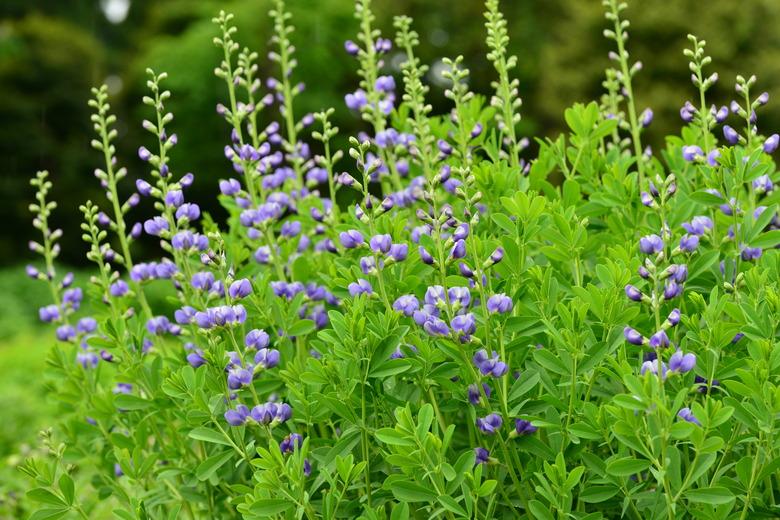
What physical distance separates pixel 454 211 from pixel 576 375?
853 millimetres

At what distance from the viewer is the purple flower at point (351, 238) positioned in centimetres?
224

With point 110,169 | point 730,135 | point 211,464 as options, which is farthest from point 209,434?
point 730,135

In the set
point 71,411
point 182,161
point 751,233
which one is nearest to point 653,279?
point 751,233

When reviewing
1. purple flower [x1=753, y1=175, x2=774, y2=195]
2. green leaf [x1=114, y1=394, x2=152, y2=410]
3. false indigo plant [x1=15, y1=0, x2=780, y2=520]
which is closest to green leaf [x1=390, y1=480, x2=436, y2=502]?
false indigo plant [x1=15, y1=0, x2=780, y2=520]

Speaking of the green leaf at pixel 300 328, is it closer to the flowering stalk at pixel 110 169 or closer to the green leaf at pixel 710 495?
the flowering stalk at pixel 110 169

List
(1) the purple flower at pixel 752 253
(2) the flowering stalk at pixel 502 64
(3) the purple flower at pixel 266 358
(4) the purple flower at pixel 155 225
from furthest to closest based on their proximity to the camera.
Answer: (2) the flowering stalk at pixel 502 64, (4) the purple flower at pixel 155 225, (1) the purple flower at pixel 752 253, (3) the purple flower at pixel 266 358

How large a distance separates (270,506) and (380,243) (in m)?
0.63

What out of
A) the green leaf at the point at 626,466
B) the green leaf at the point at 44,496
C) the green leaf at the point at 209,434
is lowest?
the green leaf at the point at 44,496

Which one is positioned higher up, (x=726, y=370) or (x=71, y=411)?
(x=726, y=370)

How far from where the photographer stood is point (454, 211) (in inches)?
109

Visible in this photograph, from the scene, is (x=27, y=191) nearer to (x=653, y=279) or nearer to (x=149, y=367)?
(x=149, y=367)

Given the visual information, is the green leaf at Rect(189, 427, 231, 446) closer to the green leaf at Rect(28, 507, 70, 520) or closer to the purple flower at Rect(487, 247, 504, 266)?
the green leaf at Rect(28, 507, 70, 520)

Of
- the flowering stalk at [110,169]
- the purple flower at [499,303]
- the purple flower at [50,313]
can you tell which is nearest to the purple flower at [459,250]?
the purple flower at [499,303]

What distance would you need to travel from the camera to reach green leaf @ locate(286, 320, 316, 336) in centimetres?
242
